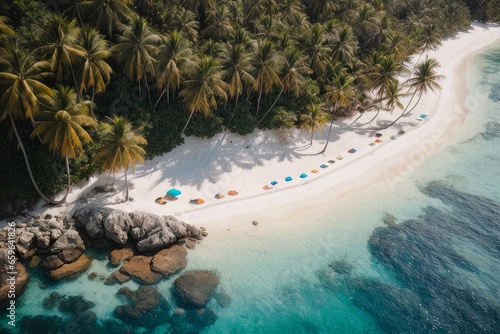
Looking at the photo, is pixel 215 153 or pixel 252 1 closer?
pixel 215 153

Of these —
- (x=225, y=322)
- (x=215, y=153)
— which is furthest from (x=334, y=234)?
(x=215, y=153)

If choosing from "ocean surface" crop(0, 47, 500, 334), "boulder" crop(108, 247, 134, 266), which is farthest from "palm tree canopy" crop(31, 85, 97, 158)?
"ocean surface" crop(0, 47, 500, 334)

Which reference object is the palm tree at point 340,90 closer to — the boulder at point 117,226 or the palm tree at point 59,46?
the boulder at point 117,226

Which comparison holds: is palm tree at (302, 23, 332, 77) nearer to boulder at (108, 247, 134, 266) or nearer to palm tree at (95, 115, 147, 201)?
palm tree at (95, 115, 147, 201)

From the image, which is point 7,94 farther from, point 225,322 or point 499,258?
point 499,258

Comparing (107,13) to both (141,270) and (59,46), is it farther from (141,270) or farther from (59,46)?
(141,270)

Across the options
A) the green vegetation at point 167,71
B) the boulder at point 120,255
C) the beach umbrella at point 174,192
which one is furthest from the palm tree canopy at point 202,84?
the boulder at point 120,255
